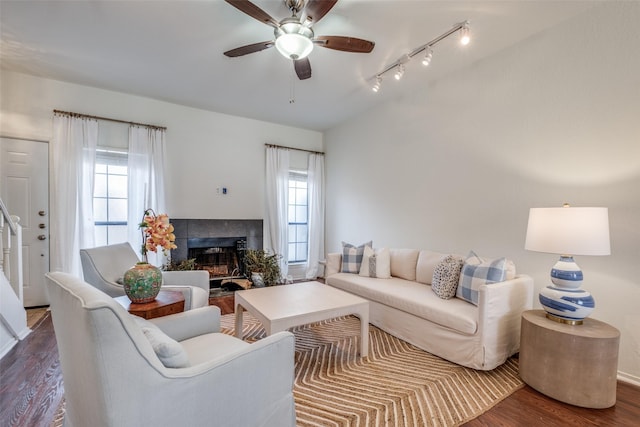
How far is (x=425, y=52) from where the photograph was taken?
279 cm

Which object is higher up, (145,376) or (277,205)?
(277,205)

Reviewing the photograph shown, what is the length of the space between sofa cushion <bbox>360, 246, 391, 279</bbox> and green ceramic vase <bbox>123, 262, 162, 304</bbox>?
232 cm

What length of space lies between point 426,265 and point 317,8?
8.58 feet

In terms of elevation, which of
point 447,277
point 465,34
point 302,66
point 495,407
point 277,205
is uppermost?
point 465,34

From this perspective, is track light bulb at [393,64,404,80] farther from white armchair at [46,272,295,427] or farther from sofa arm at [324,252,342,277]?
white armchair at [46,272,295,427]

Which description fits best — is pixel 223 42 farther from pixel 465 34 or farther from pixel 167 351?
pixel 167 351

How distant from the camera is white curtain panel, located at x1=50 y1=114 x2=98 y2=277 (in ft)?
11.3

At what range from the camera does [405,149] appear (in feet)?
12.6

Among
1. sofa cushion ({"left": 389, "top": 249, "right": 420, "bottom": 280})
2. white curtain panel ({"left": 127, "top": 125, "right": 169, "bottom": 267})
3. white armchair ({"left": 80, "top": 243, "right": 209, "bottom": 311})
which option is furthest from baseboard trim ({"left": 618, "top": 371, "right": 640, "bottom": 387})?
white curtain panel ({"left": 127, "top": 125, "right": 169, "bottom": 267})

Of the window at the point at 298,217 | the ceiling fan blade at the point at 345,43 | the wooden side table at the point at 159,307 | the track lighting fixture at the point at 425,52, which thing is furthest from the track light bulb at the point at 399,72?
the wooden side table at the point at 159,307

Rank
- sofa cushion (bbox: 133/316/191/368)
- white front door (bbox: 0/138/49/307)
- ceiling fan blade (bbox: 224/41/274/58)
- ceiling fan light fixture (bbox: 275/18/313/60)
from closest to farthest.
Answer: sofa cushion (bbox: 133/316/191/368), ceiling fan light fixture (bbox: 275/18/313/60), ceiling fan blade (bbox: 224/41/274/58), white front door (bbox: 0/138/49/307)

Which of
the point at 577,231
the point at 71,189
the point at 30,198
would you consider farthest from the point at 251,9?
the point at 30,198

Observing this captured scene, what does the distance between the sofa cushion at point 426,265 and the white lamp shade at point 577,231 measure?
46.3 inches

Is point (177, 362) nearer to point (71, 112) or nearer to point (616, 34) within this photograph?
point (616, 34)
